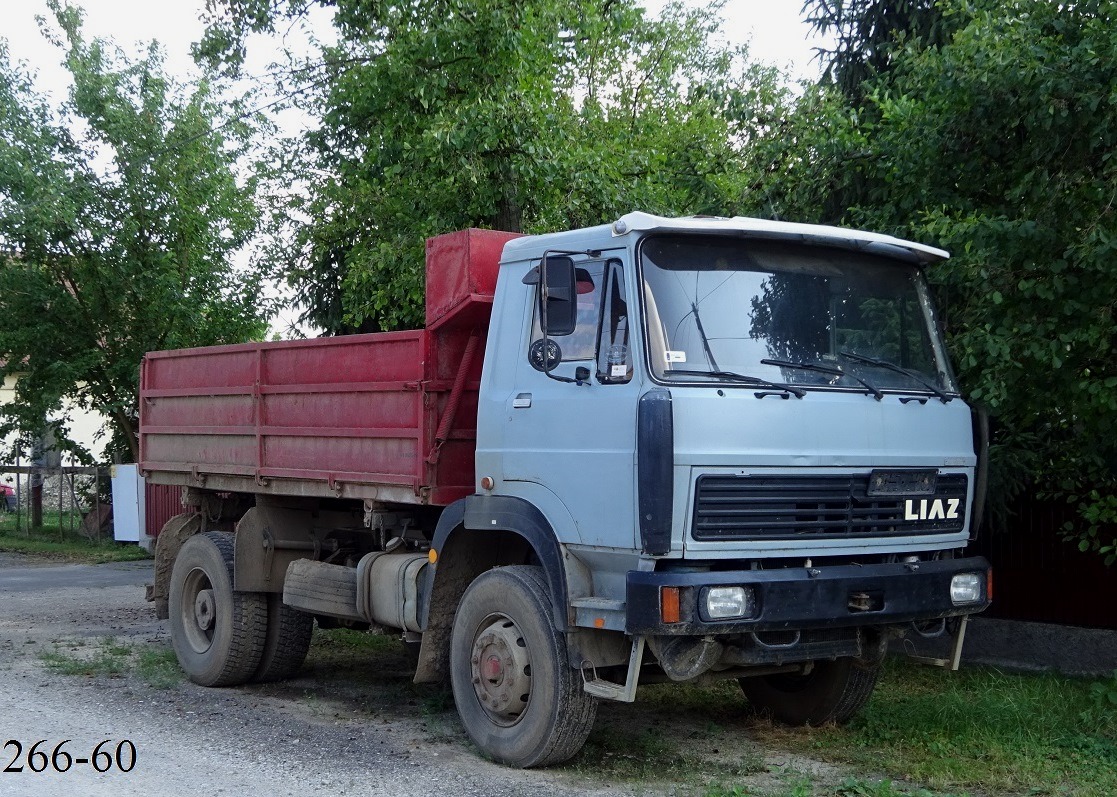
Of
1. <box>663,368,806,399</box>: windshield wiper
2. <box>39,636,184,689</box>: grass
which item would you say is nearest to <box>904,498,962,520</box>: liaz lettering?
<box>663,368,806,399</box>: windshield wiper

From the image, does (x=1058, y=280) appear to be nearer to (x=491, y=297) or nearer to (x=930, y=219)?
(x=930, y=219)

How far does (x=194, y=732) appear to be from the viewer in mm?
7410

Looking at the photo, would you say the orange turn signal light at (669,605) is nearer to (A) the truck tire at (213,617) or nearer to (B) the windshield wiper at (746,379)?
(B) the windshield wiper at (746,379)

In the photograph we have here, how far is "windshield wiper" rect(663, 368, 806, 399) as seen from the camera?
590 cm

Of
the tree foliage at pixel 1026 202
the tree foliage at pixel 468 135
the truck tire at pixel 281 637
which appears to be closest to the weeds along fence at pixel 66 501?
the tree foliage at pixel 468 135

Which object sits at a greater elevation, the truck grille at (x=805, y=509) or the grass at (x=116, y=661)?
the truck grille at (x=805, y=509)

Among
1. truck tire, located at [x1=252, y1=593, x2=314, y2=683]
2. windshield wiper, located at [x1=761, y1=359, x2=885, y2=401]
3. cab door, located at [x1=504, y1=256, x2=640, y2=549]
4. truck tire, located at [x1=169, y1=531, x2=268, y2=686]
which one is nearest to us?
cab door, located at [x1=504, y1=256, x2=640, y2=549]

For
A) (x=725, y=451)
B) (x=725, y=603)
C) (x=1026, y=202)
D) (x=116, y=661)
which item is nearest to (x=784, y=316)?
(x=725, y=451)

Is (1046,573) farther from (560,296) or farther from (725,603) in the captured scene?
(560,296)

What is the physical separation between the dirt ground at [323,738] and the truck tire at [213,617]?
7.0 inches

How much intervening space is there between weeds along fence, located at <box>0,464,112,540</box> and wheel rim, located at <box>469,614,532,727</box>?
1689cm

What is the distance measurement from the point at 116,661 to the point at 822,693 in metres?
5.57

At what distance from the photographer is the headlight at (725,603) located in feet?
18.7

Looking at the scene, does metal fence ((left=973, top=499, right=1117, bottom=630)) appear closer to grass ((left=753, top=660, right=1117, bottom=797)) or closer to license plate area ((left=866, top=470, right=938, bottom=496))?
grass ((left=753, top=660, right=1117, bottom=797))
